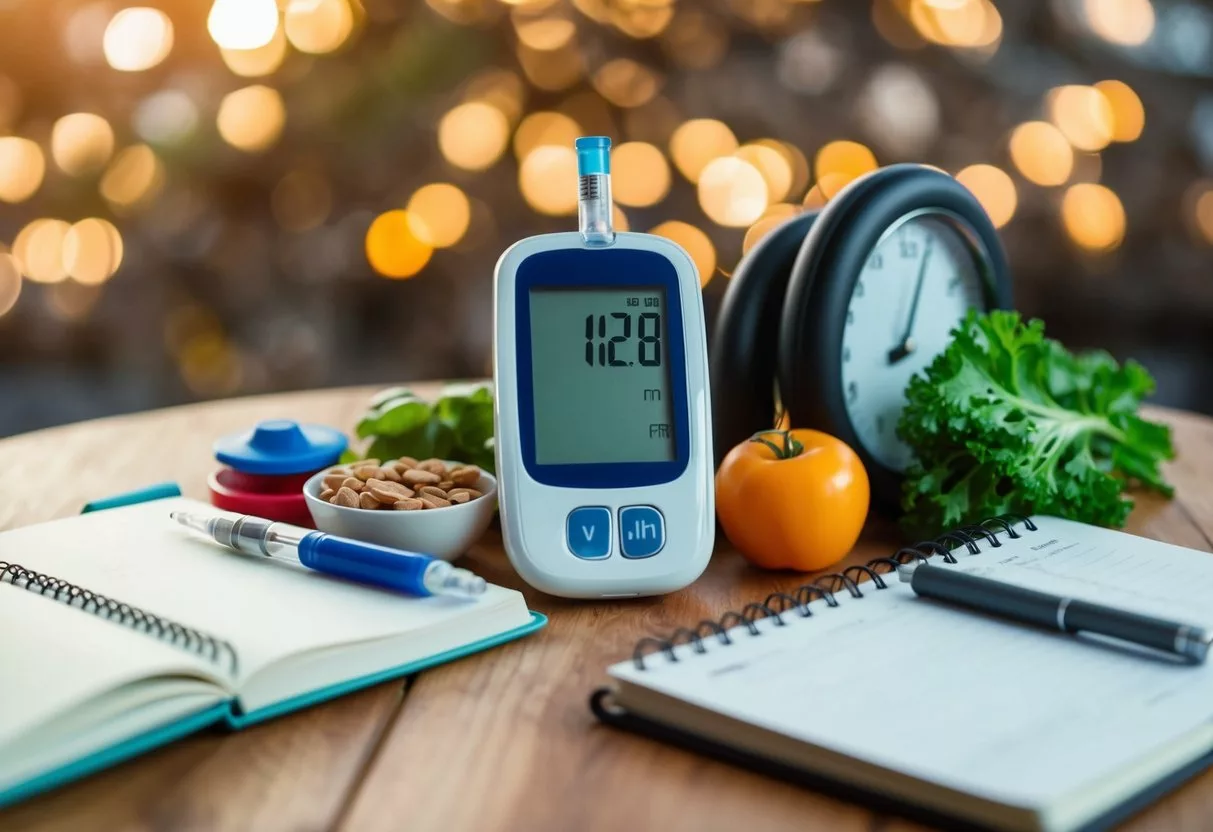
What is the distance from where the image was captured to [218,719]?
74cm

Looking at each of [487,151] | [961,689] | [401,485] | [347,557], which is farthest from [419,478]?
[487,151]

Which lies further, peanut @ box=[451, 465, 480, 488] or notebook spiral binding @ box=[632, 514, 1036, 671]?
peanut @ box=[451, 465, 480, 488]

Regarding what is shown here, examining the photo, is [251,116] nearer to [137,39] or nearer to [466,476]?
[137,39]

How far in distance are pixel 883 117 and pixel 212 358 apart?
1694mm

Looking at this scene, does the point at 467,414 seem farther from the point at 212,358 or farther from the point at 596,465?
the point at 212,358

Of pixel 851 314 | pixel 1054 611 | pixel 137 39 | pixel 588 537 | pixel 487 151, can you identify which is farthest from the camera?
pixel 487 151

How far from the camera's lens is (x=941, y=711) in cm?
68

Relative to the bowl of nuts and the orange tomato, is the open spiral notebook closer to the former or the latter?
the orange tomato

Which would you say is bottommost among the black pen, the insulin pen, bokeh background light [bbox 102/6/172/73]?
the black pen

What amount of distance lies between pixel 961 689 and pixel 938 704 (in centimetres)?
3

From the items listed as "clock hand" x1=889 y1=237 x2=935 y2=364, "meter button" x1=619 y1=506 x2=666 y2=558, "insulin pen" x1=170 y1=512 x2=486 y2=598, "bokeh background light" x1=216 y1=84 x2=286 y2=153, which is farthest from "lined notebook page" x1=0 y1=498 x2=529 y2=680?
"bokeh background light" x1=216 y1=84 x2=286 y2=153

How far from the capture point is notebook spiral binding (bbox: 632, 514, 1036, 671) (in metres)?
0.78

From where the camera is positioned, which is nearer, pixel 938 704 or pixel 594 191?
pixel 938 704

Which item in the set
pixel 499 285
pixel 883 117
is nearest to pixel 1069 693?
pixel 499 285
